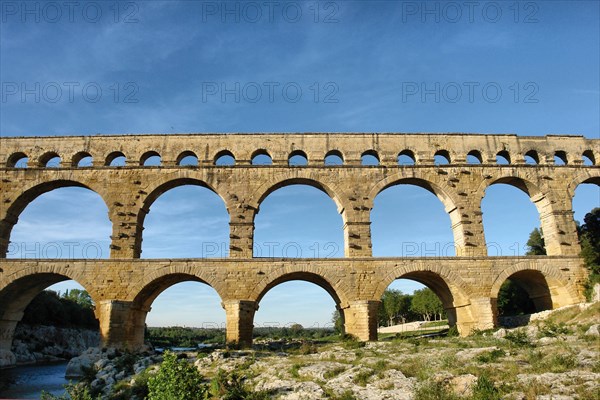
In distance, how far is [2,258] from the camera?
68.5 feet

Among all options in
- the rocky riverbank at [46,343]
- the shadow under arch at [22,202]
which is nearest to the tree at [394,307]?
the rocky riverbank at [46,343]

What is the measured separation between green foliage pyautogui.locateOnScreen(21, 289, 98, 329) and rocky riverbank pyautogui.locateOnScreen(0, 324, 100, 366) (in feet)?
4.55

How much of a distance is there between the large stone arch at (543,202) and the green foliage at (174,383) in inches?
743

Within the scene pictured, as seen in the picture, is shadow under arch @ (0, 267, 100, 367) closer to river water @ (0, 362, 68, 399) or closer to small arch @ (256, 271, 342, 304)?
river water @ (0, 362, 68, 399)

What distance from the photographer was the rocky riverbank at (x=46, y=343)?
32.7 m

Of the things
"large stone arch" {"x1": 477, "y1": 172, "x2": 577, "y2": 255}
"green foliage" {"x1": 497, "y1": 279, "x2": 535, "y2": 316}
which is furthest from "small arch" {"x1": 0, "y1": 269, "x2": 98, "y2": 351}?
"green foliage" {"x1": 497, "y1": 279, "x2": 535, "y2": 316}

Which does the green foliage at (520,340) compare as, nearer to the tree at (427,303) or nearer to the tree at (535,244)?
the tree at (535,244)

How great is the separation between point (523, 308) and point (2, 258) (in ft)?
127

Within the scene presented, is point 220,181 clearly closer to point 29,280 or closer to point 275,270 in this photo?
point 275,270

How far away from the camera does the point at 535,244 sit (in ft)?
140

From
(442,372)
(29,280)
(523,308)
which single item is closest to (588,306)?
(442,372)

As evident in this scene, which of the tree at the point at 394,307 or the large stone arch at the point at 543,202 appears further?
the tree at the point at 394,307

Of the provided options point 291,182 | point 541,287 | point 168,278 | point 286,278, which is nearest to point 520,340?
point 541,287

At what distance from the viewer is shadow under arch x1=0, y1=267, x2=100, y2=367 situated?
813 inches
